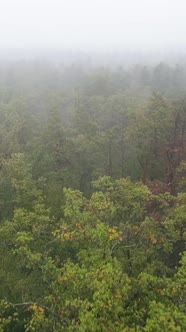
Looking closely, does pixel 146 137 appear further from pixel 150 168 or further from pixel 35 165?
pixel 35 165


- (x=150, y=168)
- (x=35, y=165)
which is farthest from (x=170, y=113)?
(x=35, y=165)

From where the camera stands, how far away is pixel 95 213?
62.6 feet

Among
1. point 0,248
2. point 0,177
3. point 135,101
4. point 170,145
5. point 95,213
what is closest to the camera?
point 95,213

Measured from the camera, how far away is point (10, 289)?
19.7 meters

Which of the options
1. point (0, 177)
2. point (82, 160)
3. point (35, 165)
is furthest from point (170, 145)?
point (0, 177)

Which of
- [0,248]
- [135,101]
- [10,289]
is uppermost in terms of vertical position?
[135,101]

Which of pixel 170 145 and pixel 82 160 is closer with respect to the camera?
pixel 170 145

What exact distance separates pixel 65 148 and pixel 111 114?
→ 15518 mm

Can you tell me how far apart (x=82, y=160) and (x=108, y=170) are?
3.28m

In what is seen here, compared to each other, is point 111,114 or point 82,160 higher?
point 111,114

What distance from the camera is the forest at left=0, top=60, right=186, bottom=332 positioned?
44.5 ft

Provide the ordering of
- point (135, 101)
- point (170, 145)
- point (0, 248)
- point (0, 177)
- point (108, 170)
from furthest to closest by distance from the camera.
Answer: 1. point (135, 101)
2. point (108, 170)
3. point (170, 145)
4. point (0, 177)
5. point (0, 248)

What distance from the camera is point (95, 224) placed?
18656mm

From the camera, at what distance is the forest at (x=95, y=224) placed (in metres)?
13.6
